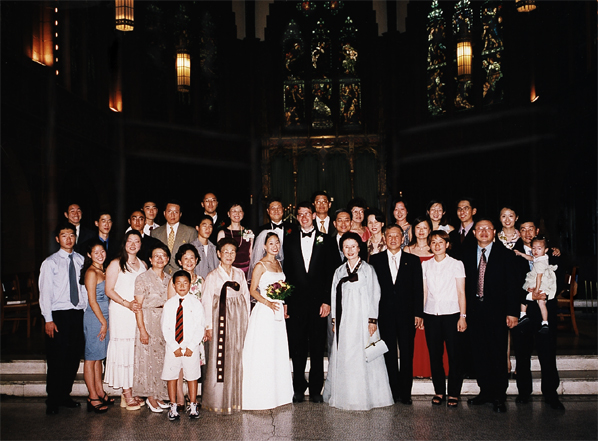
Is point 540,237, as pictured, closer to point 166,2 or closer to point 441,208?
point 441,208

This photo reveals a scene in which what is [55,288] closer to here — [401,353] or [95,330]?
[95,330]

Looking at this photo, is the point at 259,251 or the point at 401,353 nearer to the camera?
the point at 401,353

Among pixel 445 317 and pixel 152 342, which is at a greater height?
pixel 445 317

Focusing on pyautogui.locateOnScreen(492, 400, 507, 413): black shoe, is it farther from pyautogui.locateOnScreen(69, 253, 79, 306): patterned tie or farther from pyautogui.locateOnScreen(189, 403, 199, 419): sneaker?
pyautogui.locateOnScreen(69, 253, 79, 306): patterned tie

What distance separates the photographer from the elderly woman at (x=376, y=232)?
19.0 ft

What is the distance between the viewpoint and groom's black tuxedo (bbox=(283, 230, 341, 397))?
5.14m

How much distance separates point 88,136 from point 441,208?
7894 millimetres

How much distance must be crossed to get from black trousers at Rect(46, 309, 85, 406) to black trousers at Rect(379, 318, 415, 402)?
2919 millimetres

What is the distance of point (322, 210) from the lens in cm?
585

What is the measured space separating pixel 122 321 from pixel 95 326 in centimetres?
34

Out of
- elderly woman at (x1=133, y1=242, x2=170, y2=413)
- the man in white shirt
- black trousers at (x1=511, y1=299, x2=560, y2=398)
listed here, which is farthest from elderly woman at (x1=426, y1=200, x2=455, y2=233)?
the man in white shirt

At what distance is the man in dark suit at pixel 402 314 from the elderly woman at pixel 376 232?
0.74 meters

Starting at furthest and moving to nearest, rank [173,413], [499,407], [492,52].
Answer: [492,52] < [499,407] < [173,413]

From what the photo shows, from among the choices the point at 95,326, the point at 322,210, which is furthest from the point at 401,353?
the point at 95,326
